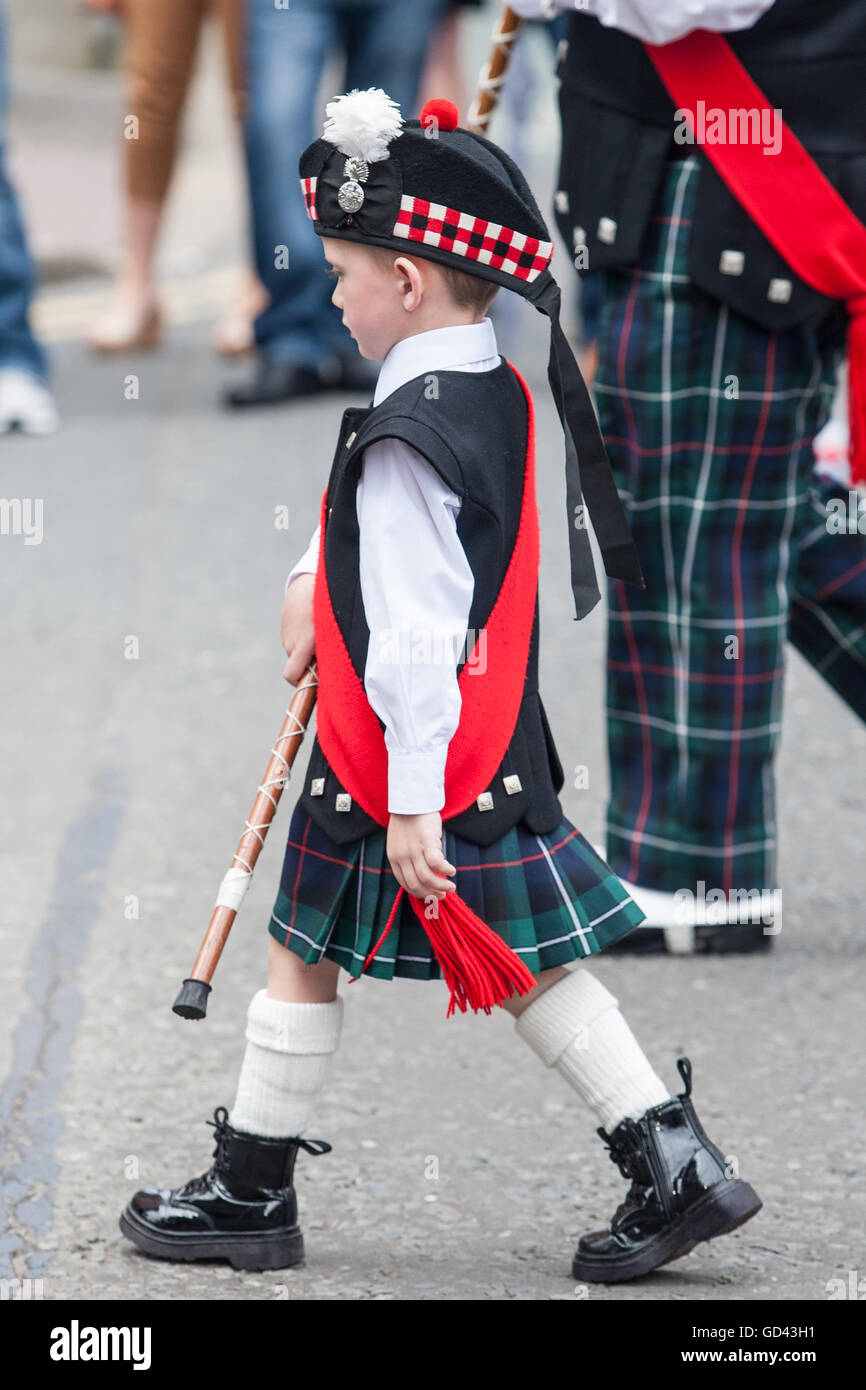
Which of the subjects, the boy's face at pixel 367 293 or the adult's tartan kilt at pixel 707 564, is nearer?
the boy's face at pixel 367 293

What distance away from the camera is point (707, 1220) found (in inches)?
94.8

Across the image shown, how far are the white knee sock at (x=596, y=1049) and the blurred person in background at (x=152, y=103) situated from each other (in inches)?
192

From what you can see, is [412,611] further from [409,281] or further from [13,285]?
[13,285]

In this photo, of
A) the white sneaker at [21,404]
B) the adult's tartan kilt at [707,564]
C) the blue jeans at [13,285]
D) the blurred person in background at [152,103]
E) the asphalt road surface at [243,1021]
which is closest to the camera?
the asphalt road surface at [243,1021]

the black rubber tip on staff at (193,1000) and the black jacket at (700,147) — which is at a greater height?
the black jacket at (700,147)

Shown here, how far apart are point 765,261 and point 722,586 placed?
477mm

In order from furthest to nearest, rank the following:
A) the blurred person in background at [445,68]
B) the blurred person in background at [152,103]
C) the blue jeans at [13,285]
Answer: the blurred person in background at [445,68] → the blurred person in background at [152,103] → the blue jeans at [13,285]

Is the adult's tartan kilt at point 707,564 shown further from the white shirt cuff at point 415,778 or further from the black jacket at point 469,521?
the white shirt cuff at point 415,778

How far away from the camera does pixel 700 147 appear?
3.05 meters

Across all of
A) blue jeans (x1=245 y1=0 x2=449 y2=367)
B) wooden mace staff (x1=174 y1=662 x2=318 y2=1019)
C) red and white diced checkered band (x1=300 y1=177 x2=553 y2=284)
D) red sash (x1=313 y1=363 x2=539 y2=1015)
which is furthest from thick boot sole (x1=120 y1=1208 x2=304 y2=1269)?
blue jeans (x1=245 y1=0 x2=449 y2=367)

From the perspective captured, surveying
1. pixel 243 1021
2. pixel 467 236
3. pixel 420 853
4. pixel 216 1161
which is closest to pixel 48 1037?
pixel 243 1021

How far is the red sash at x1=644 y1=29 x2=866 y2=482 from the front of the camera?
3000 millimetres

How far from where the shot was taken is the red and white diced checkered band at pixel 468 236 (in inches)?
88.8

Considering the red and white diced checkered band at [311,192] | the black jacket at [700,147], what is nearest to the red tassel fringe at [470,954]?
the red and white diced checkered band at [311,192]
